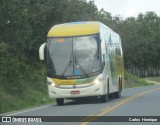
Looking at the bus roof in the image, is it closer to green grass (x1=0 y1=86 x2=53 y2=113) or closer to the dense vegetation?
green grass (x1=0 y1=86 x2=53 y2=113)

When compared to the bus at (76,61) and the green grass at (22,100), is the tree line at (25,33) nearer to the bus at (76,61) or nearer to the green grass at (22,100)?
the green grass at (22,100)

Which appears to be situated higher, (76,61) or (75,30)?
(75,30)

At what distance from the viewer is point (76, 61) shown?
81.3 feet

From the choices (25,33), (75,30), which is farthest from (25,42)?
(75,30)

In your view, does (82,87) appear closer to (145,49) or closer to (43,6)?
(43,6)

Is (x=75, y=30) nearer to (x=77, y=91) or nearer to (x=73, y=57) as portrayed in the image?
(x=73, y=57)

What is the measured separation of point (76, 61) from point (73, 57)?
24 centimetres

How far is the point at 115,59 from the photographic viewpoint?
30.3 meters

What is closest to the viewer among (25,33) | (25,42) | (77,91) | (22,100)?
(77,91)

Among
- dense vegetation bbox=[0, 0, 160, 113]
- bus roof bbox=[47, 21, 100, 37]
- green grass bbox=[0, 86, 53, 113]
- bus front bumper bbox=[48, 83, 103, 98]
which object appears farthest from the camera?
dense vegetation bbox=[0, 0, 160, 113]

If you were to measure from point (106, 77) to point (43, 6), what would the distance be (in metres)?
17.3

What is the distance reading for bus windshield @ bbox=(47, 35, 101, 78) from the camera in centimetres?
2470

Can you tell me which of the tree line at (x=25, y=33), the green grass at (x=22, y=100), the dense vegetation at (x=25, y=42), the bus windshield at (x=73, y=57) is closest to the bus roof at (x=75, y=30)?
the bus windshield at (x=73, y=57)

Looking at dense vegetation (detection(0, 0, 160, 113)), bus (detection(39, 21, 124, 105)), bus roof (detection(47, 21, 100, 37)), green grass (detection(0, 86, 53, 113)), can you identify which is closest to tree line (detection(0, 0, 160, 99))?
dense vegetation (detection(0, 0, 160, 113))
